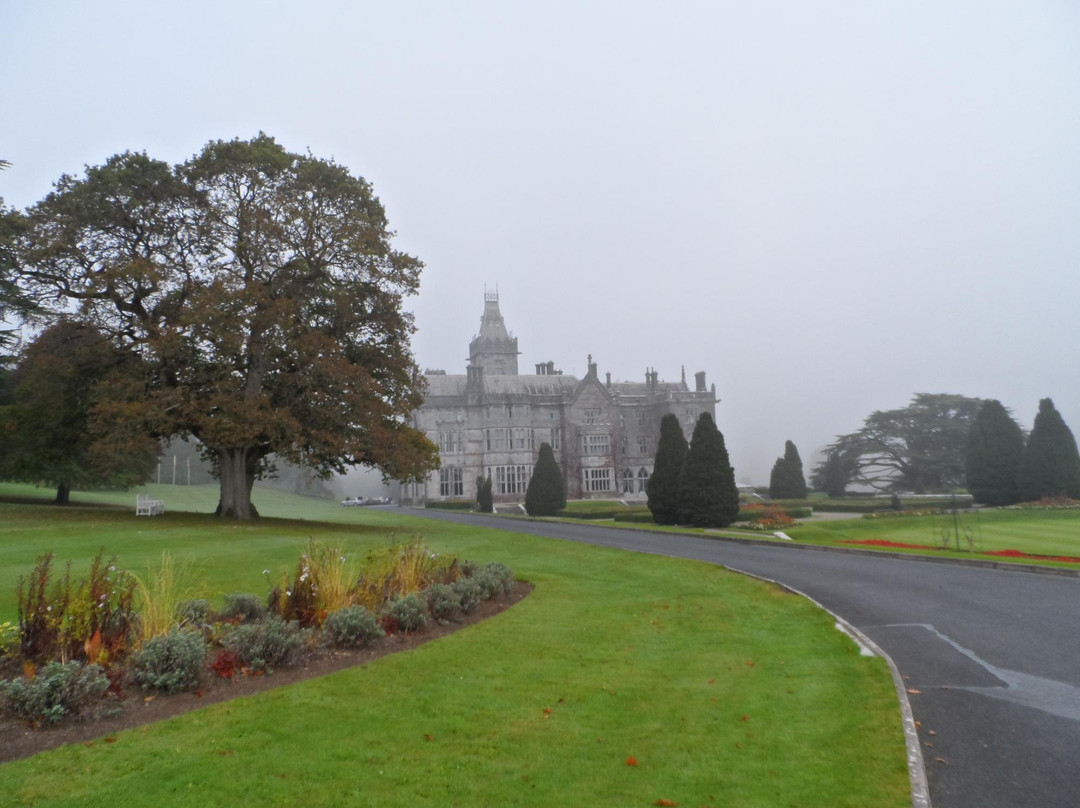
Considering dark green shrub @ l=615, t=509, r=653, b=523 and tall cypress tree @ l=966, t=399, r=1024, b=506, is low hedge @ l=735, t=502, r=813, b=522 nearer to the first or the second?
dark green shrub @ l=615, t=509, r=653, b=523

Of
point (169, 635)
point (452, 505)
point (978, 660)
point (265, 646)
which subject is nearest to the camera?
point (169, 635)

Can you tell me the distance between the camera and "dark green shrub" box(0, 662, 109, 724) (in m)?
6.04

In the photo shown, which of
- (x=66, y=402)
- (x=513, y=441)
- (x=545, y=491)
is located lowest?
(x=545, y=491)

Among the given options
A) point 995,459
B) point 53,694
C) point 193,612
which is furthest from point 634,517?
point 53,694

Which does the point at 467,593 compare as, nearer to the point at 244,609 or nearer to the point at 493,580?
the point at 493,580

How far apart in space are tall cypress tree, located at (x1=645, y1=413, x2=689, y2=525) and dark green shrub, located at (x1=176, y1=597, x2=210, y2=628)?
26.9m

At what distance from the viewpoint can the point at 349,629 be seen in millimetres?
8938

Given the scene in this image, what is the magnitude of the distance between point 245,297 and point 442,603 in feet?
60.9

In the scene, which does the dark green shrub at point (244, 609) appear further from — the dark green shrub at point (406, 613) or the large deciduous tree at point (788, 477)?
the large deciduous tree at point (788, 477)

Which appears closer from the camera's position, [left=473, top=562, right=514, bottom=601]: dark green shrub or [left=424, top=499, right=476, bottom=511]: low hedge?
[left=473, top=562, right=514, bottom=601]: dark green shrub

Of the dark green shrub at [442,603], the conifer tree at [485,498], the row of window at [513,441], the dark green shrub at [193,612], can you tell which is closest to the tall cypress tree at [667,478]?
the conifer tree at [485,498]

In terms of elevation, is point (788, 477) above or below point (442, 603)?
above

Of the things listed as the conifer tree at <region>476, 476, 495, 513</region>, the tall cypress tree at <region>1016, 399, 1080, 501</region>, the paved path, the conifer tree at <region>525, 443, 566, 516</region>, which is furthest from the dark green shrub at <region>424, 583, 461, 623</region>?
the conifer tree at <region>476, 476, 495, 513</region>

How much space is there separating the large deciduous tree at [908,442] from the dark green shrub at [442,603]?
59723mm
